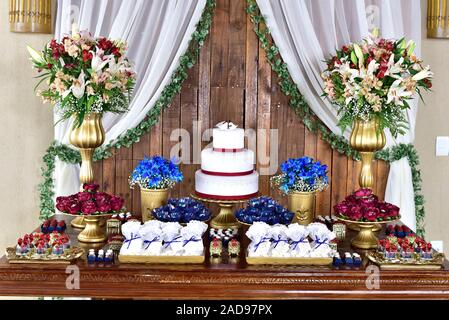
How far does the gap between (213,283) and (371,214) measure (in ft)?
2.88

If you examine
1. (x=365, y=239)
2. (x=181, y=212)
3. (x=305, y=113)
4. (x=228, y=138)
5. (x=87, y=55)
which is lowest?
(x=365, y=239)

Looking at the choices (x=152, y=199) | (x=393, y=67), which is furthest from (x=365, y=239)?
(x=152, y=199)

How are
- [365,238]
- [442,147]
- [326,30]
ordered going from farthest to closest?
[442,147]
[326,30]
[365,238]

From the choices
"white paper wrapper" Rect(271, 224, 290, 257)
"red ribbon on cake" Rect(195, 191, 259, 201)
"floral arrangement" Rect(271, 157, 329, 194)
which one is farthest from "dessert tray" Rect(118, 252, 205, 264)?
"floral arrangement" Rect(271, 157, 329, 194)

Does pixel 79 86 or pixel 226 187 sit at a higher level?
pixel 79 86

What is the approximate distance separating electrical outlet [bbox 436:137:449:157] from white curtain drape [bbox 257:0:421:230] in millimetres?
320

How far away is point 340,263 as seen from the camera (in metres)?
3.03

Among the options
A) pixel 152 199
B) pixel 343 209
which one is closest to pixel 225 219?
pixel 152 199

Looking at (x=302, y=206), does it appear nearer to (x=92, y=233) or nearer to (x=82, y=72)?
(x=92, y=233)

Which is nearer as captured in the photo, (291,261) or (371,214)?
(291,261)

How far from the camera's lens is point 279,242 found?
3070 mm

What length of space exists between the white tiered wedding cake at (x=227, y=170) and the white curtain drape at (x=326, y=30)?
2.89 ft

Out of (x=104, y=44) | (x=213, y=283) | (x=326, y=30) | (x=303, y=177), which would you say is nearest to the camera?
(x=213, y=283)
